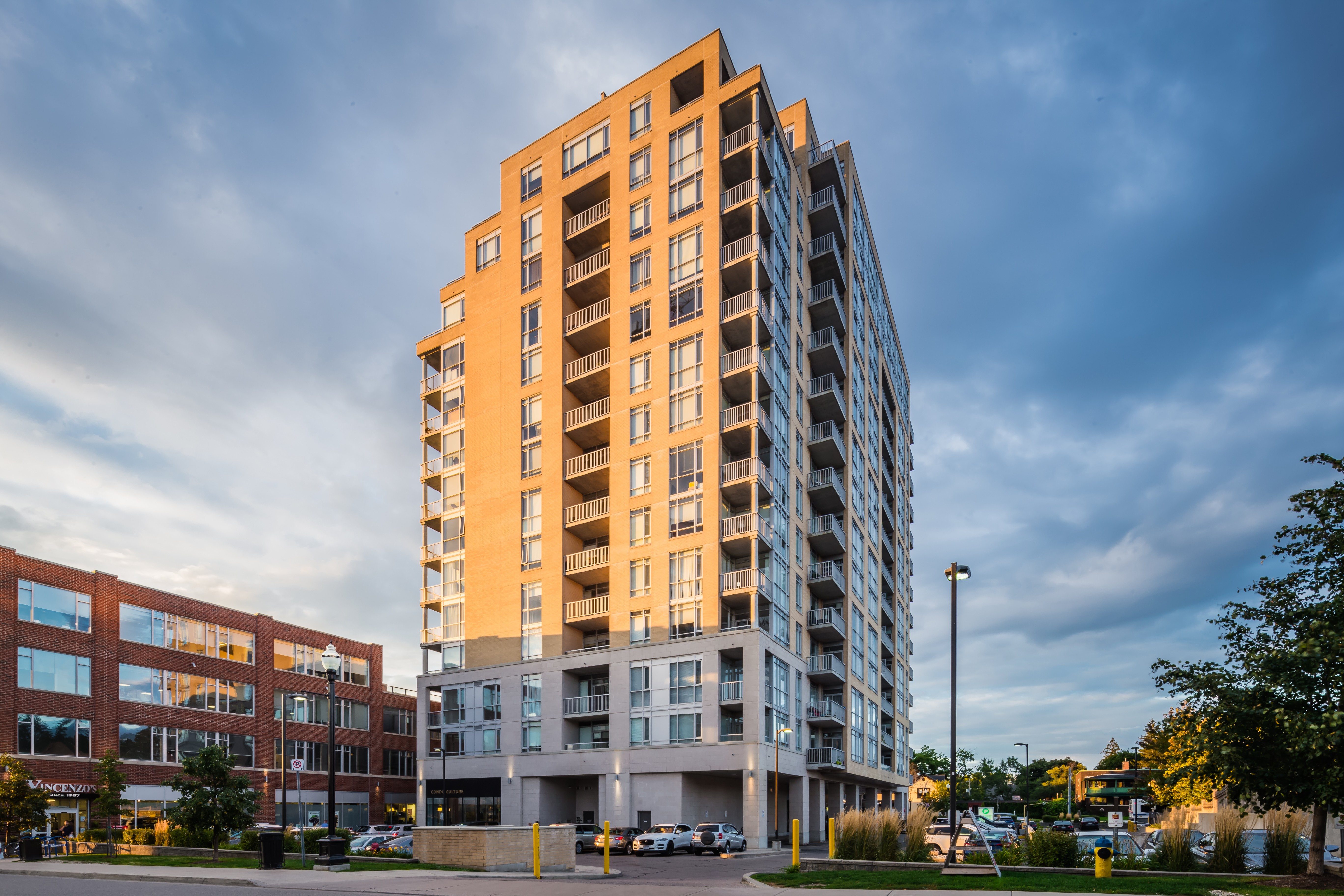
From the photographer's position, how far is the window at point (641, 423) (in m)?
56.2

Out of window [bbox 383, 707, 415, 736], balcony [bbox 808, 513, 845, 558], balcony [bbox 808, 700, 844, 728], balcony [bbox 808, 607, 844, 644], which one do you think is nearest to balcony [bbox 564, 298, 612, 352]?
balcony [bbox 808, 513, 845, 558]

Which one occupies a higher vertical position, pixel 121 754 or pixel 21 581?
pixel 21 581

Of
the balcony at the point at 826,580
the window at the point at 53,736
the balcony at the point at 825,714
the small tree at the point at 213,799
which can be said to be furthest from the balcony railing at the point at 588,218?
the window at the point at 53,736

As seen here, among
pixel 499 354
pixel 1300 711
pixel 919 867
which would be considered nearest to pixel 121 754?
pixel 499 354

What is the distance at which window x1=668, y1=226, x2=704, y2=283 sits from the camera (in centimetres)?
5588

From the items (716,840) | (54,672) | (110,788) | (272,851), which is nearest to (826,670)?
(716,840)

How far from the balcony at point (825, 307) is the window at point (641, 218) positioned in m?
14.0

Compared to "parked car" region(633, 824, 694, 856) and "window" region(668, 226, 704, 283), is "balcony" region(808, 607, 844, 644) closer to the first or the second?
"parked car" region(633, 824, 694, 856)

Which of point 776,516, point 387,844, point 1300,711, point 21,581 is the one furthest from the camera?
point 776,516

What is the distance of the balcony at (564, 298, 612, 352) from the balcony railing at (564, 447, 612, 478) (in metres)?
6.96

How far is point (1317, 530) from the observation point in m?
20.5

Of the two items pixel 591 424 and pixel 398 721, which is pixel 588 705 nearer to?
pixel 591 424

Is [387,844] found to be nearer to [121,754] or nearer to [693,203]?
[121,754]

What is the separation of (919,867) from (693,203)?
42.2 metres
